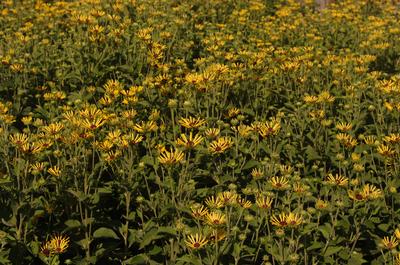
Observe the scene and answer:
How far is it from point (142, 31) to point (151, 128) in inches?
89.9

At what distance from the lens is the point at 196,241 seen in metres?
2.82

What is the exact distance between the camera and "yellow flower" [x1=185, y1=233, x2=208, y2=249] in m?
2.77

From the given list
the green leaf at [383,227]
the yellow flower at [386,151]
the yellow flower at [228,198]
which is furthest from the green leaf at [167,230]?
the yellow flower at [386,151]

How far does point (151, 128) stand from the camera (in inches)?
146

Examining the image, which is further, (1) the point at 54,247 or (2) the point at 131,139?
(2) the point at 131,139

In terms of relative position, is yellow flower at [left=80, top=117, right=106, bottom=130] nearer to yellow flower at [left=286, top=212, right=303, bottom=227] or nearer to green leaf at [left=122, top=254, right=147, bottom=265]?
green leaf at [left=122, top=254, right=147, bottom=265]

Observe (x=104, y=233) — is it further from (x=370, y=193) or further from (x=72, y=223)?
(x=370, y=193)

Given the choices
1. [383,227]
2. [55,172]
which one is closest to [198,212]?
[55,172]

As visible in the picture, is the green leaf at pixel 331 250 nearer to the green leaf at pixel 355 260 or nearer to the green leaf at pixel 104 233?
the green leaf at pixel 355 260

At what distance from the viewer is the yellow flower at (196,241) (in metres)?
2.77

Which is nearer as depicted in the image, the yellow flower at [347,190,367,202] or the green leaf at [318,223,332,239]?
the green leaf at [318,223,332,239]

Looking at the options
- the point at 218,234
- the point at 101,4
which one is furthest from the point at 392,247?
the point at 101,4

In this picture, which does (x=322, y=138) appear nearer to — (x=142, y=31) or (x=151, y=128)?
(x=151, y=128)

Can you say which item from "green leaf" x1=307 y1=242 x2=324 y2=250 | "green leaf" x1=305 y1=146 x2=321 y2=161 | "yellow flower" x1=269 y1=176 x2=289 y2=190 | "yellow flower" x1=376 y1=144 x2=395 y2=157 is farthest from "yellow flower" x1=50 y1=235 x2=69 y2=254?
"yellow flower" x1=376 y1=144 x2=395 y2=157
